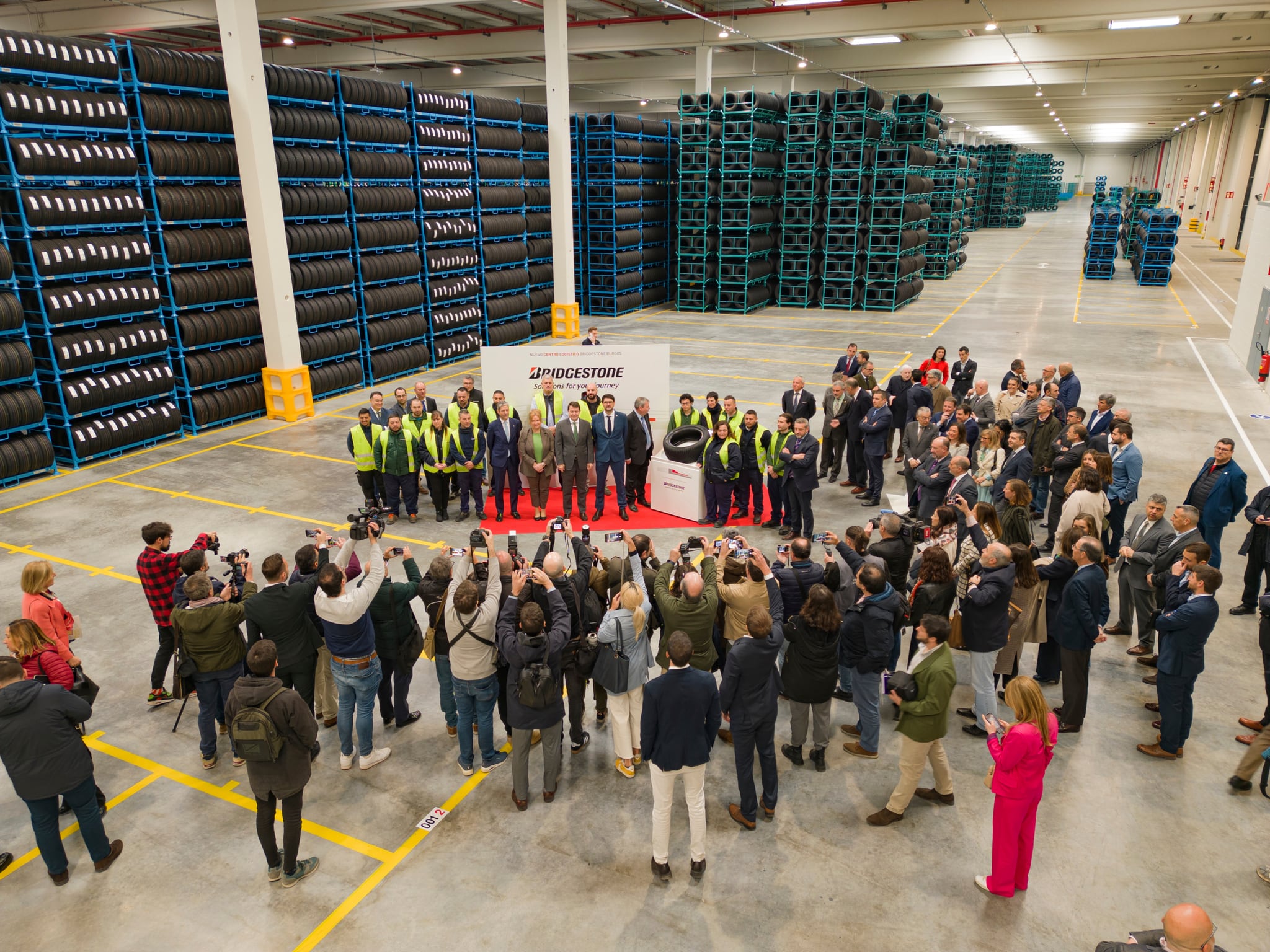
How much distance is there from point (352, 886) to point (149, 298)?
13094 mm

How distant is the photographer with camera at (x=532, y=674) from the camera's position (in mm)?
5797

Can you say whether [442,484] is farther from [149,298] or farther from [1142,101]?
[1142,101]

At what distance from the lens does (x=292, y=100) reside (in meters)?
17.3

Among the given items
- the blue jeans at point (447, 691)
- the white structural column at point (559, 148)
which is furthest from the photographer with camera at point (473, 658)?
the white structural column at point (559, 148)

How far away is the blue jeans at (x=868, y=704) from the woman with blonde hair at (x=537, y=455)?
6.11 m

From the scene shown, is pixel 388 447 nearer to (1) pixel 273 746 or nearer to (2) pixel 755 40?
(1) pixel 273 746

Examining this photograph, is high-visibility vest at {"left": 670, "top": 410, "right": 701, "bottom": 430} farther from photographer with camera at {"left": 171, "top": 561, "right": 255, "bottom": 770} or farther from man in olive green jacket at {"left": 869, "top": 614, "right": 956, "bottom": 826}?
photographer with camera at {"left": 171, "top": 561, "right": 255, "bottom": 770}

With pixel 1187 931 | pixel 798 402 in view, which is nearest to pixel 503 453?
pixel 798 402

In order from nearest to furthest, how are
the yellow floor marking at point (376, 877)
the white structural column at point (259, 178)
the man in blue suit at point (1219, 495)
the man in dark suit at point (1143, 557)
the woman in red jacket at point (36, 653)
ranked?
the yellow floor marking at point (376, 877) < the woman in red jacket at point (36, 653) < the man in dark suit at point (1143, 557) < the man in blue suit at point (1219, 495) < the white structural column at point (259, 178)

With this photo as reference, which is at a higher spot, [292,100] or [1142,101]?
[1142,101]

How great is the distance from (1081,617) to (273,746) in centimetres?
605

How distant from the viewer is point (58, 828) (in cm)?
563

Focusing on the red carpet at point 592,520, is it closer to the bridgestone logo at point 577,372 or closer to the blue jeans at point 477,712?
the bridgestone logo at point 577,372

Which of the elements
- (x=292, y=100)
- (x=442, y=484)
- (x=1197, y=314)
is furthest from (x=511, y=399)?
(x=1197, y=314)
